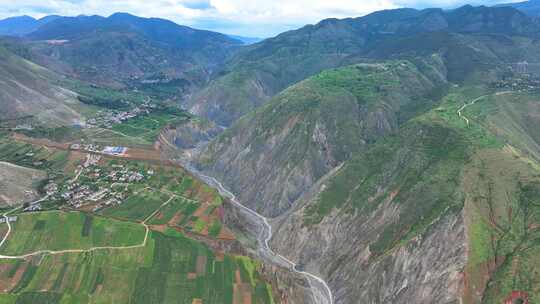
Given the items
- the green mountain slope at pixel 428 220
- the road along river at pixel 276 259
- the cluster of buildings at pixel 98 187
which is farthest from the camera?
the cluster of buildings at pixel 98 187

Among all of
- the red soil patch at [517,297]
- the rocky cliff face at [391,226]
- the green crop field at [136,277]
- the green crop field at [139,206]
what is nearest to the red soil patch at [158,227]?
the green crop field at [139,206]

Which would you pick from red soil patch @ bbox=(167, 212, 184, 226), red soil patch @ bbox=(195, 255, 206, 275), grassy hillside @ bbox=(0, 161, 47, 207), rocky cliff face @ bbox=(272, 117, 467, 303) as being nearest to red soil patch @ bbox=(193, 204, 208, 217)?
red soil patch @ bbox=(167, 212, 184, 226)

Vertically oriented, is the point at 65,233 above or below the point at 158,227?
above

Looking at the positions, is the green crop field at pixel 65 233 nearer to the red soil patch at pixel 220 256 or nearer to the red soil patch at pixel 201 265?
the red soil patch at pixel 201 265

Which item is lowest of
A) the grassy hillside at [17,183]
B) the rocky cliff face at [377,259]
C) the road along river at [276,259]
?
the road along river at [276,259]

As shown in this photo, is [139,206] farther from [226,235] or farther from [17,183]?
[17,183]

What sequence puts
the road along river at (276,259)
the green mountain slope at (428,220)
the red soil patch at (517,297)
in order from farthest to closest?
1. the road along river at (276,259)
2. the green mountain slope at (428,220)
3. the red soil patch at (517,297)

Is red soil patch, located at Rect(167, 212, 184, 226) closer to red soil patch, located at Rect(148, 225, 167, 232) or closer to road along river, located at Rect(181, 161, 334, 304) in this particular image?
red soil patch, located at Rect(148, 225, 167, 232)

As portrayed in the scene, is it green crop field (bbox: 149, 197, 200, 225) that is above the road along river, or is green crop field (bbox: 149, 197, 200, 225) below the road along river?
above

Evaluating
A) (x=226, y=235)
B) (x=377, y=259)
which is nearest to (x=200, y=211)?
(x=226, y=235)

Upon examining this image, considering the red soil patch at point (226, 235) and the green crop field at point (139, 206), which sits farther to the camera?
the green crop field at point (139, 206)
